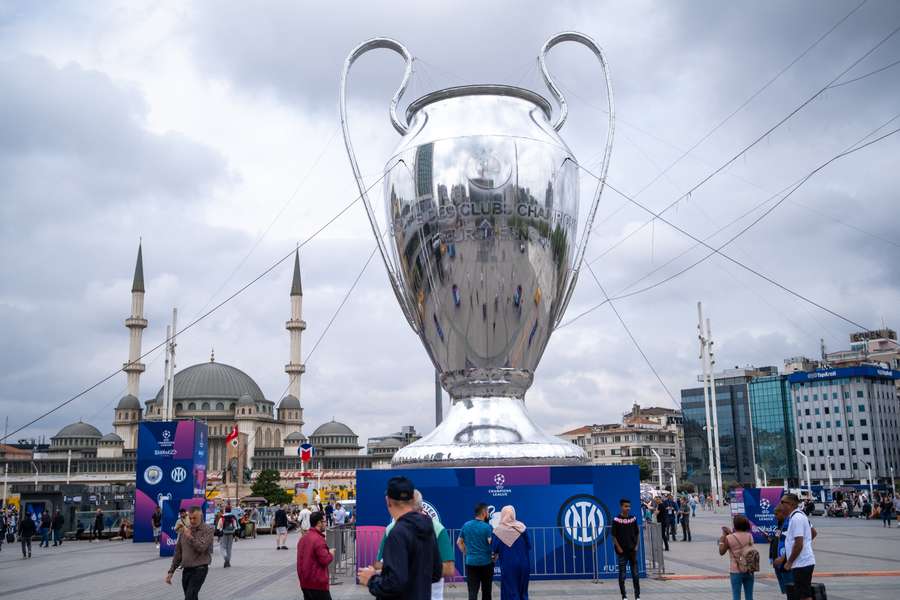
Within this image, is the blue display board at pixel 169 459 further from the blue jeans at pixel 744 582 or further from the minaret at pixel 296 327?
the minaret at pixel 296 327

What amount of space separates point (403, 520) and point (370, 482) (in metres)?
7.31

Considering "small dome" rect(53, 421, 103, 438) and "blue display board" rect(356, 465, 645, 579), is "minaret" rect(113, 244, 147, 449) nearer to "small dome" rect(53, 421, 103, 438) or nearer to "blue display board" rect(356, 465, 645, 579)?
"small dome" rect(53, 421, 103, 438)

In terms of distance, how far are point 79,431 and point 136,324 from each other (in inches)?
1039

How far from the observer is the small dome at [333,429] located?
102250 mm

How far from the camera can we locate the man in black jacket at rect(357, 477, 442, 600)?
11.3 feet

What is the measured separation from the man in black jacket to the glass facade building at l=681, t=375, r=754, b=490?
100003 millimetres

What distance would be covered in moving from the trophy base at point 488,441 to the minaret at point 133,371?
A: 66.9m

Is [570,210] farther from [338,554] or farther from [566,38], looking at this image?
[338,554]

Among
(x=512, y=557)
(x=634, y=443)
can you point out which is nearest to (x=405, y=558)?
(x=512, y=557)

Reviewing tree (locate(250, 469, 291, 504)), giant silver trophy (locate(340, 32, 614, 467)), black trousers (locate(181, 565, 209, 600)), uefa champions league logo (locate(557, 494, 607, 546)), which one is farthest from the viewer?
tree (locate(250, 469, 291, 504))

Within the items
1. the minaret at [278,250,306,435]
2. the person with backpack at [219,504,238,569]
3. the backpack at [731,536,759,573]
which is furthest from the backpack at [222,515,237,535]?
the minaret at [278,250,306,435]

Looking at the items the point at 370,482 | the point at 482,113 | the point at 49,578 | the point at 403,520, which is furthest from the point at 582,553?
the point at 49,578

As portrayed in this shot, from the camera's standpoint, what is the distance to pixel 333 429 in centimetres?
10250

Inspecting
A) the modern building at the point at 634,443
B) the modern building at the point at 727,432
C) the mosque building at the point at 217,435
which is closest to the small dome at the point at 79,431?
the mosque building at the point at 217,435
